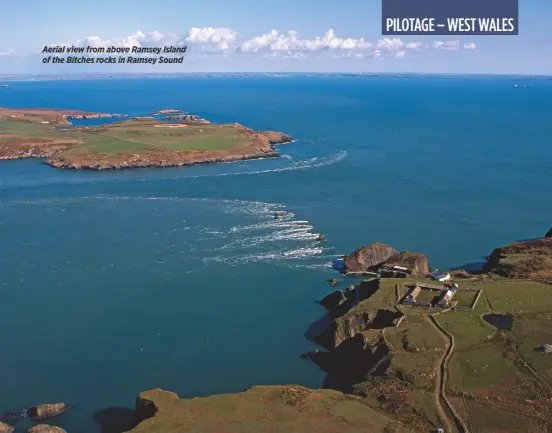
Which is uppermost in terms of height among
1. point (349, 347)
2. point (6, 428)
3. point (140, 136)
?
point (140, 136)

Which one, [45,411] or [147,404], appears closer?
[147,404]

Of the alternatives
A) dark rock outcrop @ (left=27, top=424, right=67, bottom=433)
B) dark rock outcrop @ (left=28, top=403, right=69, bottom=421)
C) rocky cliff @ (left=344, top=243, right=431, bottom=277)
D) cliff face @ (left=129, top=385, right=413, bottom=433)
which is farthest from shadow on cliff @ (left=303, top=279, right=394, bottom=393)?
dark rock outcrop @ (left=28, top=403, right=69, bottom=421)

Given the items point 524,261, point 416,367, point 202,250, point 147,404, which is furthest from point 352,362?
point 202,250

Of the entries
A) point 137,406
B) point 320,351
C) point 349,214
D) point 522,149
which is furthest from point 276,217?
point 522,149

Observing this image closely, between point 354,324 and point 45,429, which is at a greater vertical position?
point 354,324

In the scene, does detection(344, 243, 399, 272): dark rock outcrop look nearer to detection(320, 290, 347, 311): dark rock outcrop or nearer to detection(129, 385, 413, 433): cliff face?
detection(320, 290, 347, 311): dark rock outcrop

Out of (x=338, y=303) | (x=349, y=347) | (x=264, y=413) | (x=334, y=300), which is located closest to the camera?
(x=264, y=413)

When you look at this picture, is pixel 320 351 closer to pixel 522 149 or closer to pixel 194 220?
pixel 194 220

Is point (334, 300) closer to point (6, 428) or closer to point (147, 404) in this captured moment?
point (147, 404)
